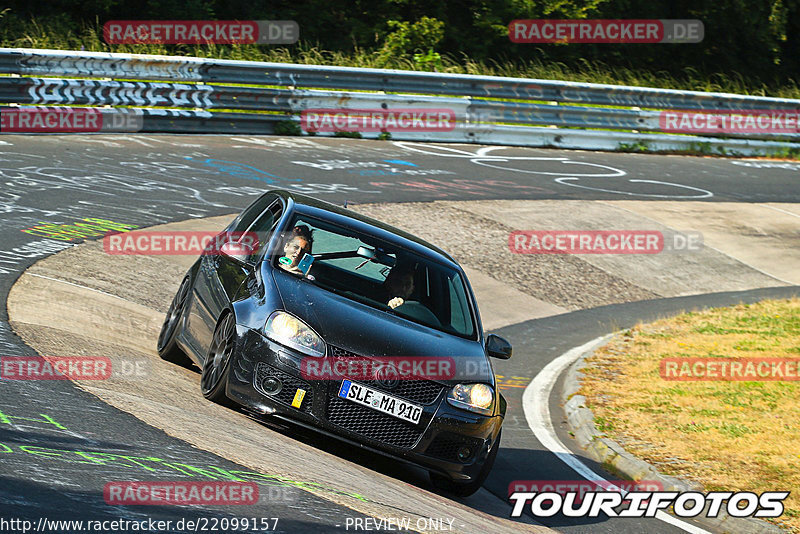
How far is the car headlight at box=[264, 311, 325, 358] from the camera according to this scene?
269 inches

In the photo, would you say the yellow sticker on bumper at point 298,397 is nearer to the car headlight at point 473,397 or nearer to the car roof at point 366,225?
the car headlight at point 473,397

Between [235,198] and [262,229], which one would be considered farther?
[235,198]

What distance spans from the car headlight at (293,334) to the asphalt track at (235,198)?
109cm

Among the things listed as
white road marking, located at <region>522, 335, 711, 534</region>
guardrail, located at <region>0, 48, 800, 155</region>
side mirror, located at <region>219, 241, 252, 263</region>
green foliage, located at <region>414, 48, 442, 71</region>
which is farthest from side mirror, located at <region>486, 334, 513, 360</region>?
green foliage, located at <region>414, 48, 442, 71</region>

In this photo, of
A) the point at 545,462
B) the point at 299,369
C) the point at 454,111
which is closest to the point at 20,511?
the point at 299,369

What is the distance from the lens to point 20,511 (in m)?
4.43

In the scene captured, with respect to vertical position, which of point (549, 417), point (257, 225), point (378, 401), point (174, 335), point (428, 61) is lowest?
point (549, 417)

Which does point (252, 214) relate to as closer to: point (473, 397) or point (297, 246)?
point (297, 246)

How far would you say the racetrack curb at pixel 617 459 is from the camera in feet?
24.6

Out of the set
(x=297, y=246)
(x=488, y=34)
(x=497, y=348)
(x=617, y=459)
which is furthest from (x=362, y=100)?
(x=497, y=348)

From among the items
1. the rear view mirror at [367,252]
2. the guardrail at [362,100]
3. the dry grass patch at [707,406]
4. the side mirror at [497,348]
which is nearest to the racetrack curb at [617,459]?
the dry grass patch at [707,406]

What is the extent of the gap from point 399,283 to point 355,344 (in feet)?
4.27

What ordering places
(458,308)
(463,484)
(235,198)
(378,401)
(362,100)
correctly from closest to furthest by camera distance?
(378,401), (463,484), (458,308), (235,198), (362,100)

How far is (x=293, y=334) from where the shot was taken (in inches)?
271
